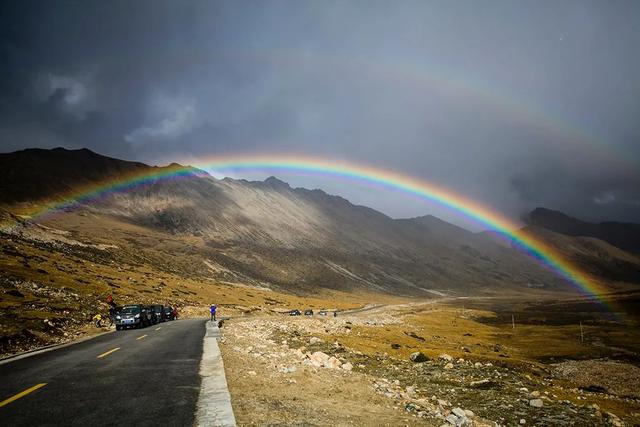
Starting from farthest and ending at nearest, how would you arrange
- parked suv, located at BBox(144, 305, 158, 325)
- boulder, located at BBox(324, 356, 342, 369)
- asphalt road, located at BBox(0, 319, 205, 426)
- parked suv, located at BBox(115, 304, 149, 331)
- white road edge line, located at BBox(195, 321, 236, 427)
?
parked suv, located at BBox(144, 305, 158, 325) → parked suv, located at BBox(115, 304, 149, 331) → boulder, located at BBox(324, 356, 342, 369) → asphalt road, located at BBox(0, 319, 205, 426) → white road edge line, located at BBox(195, 321, 236, 427)

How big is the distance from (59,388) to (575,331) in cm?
9211

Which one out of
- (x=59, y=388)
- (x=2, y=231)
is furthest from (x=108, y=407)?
(x=2, y=231)

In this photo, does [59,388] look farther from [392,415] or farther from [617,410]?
[617,410]

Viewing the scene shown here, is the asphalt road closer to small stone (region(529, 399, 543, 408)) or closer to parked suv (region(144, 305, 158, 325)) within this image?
small stone (region(529, 399, 543, 408))

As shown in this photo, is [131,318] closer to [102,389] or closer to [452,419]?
[102,389]

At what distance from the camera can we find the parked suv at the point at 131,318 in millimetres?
35250

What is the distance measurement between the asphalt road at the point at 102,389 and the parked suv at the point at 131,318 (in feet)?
61.9

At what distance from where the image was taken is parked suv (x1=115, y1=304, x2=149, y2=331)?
3525 cm

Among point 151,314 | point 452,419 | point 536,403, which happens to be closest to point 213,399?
point 452,419

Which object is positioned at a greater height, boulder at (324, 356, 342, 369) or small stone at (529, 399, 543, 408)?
boulder at (324, 356, 342, 369)

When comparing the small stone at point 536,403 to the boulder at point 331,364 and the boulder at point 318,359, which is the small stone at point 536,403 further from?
the boulder at point 318,359

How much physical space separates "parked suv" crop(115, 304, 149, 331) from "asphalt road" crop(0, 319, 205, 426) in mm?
18869

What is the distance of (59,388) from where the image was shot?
10.6m

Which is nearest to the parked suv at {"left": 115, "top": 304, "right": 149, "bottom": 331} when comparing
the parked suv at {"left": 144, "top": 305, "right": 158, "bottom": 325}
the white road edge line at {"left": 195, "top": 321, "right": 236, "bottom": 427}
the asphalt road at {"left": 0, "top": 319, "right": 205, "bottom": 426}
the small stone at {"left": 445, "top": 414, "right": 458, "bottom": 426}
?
the parked suv at {"left": 144, "top": 305, "right": 158, "bottom": 325}
